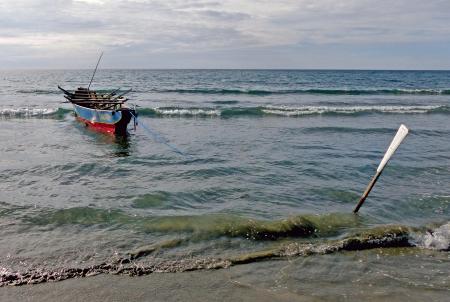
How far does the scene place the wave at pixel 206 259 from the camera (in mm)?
6508

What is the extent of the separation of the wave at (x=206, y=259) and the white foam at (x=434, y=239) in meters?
0.02

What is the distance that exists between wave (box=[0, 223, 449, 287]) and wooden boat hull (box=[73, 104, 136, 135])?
13.4 meters

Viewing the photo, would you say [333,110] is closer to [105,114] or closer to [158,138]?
[158,138]

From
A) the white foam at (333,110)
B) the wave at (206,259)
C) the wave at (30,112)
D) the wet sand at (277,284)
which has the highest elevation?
the white foam at (333,110)

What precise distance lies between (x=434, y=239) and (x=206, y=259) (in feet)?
14.1

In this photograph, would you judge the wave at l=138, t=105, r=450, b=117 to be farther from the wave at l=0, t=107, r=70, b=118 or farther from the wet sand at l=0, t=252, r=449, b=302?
the wet sand at l=0, t=252, r=449, b=302

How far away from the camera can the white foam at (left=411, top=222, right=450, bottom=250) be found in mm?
7816

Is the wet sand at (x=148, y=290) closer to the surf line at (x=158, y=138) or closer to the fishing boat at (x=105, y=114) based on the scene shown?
the surf line at (x=158, y=138)

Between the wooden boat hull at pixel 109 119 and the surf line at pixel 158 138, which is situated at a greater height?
the wooden boat hull at pixel 109 119

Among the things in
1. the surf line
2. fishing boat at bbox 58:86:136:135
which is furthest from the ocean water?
fishing boat at bbox 58:86:136:135

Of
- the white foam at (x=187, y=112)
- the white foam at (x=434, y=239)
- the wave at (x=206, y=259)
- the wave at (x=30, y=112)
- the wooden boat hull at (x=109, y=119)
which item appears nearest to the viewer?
the wave at (x=206, y=259)

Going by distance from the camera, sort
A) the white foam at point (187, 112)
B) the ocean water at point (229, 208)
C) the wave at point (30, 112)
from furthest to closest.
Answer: the white foam at point (187, 112) < the wave at point (30, 112) < the ocean water at point (229, 208)

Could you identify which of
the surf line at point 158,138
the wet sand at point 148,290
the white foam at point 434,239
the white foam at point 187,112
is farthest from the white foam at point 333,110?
the wet sand at point 148,290

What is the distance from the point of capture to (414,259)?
731 cm
